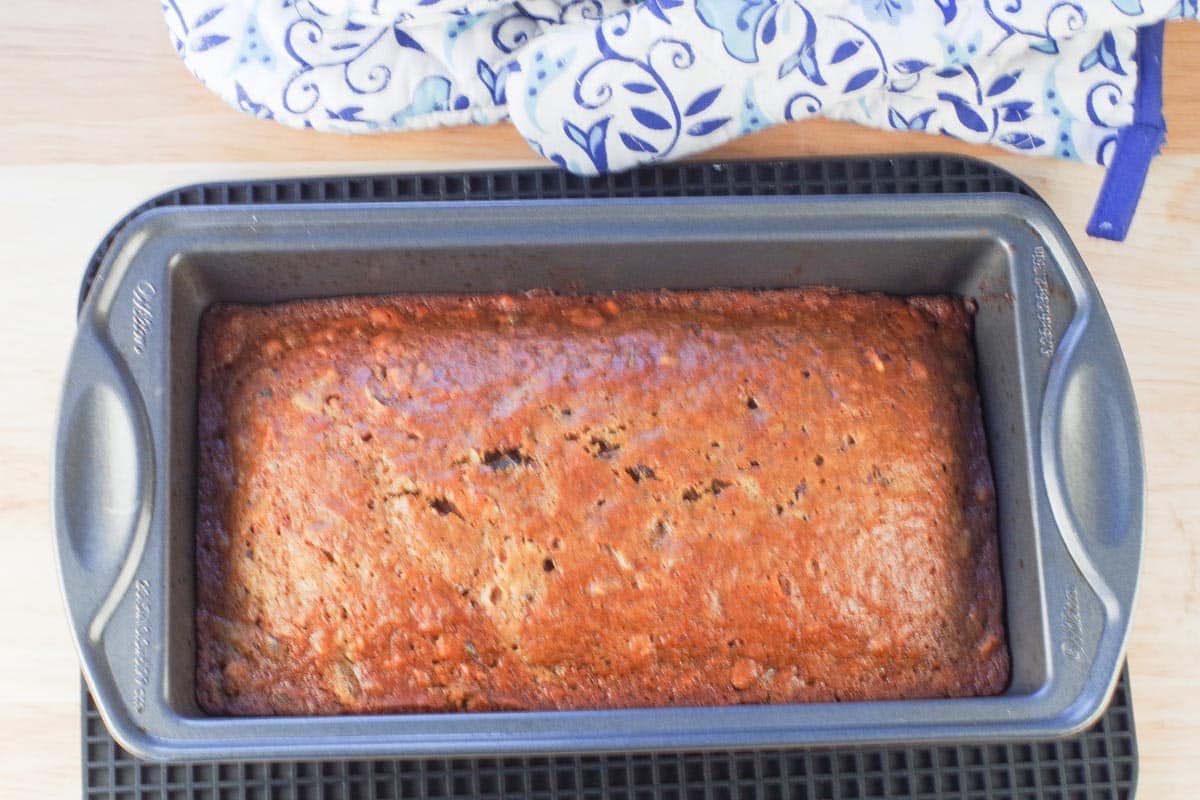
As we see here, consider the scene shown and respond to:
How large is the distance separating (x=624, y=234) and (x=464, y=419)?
292mm

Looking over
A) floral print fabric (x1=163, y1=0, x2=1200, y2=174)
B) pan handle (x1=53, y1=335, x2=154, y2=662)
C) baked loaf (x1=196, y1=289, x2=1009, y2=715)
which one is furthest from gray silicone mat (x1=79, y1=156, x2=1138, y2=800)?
floral print fabric (x1=163, y1=0, x2=1200, y2=174)

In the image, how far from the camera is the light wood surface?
4.51 ft

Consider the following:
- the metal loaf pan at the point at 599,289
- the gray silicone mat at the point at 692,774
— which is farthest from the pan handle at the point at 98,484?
the gray silicone mat at the point at 692,774

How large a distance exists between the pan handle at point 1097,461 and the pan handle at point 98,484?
3.33ft

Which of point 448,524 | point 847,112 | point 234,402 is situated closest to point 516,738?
point 448,524

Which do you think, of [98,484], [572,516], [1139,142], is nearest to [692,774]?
[572,516]

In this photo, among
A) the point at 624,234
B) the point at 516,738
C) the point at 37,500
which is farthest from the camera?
the point at 37,500

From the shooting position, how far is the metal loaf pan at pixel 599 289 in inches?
43.7

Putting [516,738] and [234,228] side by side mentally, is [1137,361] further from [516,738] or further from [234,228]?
[234,228]

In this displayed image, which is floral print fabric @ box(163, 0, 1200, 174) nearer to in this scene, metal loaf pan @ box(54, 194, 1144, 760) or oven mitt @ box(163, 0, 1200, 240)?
oven mitt @ box(163, 0, 1200, 240)

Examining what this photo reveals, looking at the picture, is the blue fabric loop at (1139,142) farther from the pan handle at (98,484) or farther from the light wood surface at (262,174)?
the pan handle at (98,484)

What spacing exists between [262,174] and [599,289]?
50 centimetres

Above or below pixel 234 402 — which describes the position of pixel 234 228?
above

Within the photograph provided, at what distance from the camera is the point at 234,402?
1.29m
